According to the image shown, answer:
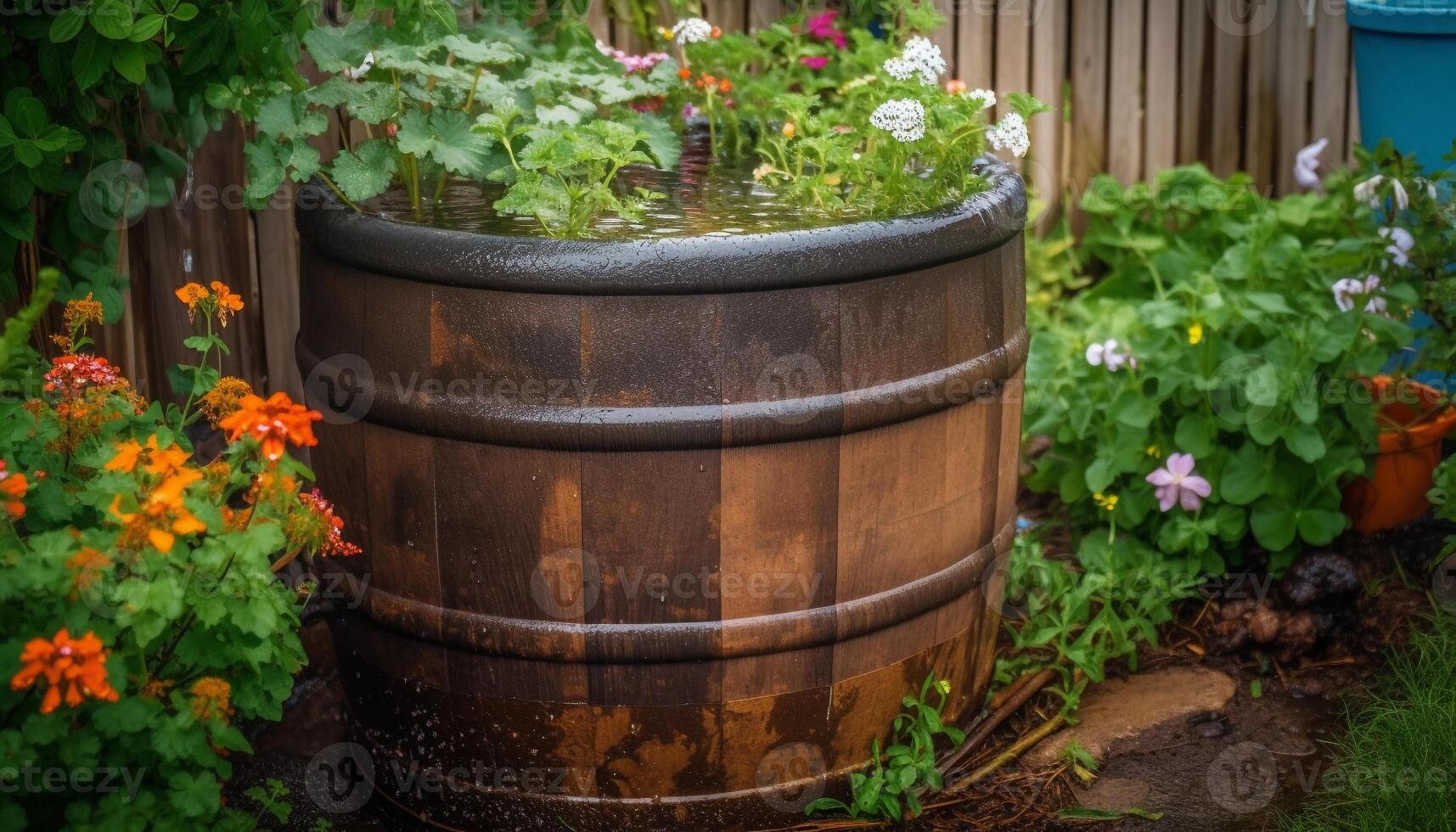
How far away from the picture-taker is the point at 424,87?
2314 mm

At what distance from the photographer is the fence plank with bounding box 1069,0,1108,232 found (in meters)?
4.35

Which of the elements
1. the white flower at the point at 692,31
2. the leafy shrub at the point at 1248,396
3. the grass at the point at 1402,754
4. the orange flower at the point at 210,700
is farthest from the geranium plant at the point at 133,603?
the leafy shrub at the point at 1248,396

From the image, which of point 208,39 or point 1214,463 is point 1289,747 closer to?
point 1214,463

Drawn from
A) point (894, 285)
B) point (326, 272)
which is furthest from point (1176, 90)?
point (326, 272)

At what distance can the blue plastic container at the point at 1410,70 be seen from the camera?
3359 millimetres

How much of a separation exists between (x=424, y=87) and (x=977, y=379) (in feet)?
3.27

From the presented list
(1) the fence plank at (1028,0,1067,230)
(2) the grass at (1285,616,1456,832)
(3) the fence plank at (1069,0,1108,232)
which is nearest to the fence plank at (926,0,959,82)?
(1) the fence plank at (1028,0,1067,230)

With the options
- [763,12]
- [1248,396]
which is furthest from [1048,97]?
[1248,396]

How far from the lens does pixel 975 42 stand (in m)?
4.29

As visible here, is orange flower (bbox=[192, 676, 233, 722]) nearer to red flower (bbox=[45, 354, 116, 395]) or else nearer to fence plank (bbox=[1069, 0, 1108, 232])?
red flower (bbox=[45, 354, 116, 395])

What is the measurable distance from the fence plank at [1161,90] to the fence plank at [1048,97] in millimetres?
260

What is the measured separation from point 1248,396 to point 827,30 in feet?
4.78

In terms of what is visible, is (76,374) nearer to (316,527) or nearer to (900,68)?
(316,527)

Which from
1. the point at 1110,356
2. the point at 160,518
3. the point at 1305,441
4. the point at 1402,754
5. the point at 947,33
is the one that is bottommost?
the point at 1402,754
